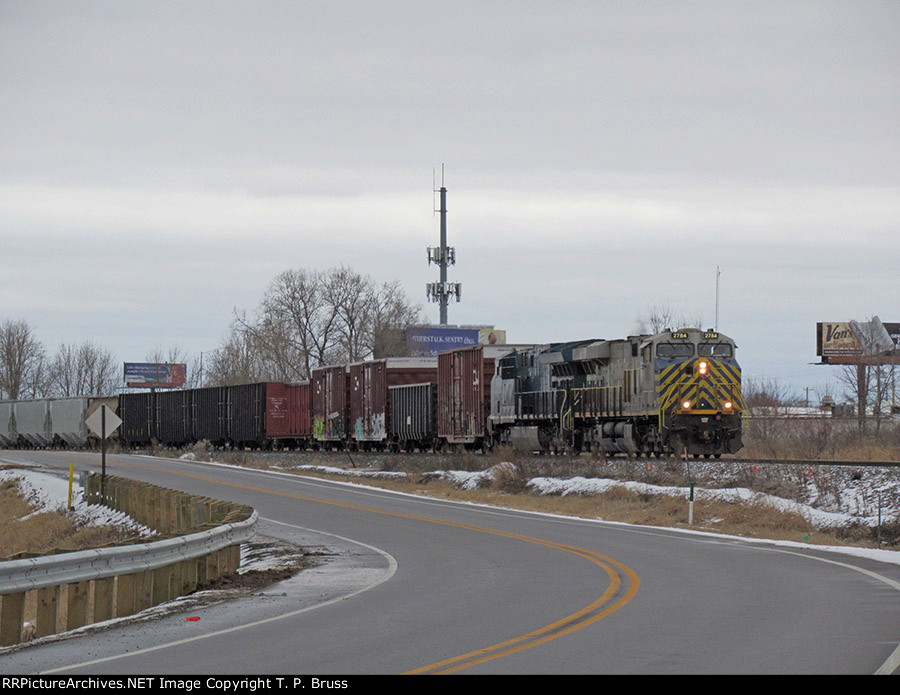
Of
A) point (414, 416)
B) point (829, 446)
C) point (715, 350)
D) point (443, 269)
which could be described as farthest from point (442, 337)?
point (715, 350)

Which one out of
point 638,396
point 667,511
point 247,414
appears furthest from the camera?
point 247,414

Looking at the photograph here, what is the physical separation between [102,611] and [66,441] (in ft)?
230

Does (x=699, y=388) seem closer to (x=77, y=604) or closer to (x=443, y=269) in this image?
(x=77, y=604)

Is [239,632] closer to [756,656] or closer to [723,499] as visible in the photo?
[756,656]

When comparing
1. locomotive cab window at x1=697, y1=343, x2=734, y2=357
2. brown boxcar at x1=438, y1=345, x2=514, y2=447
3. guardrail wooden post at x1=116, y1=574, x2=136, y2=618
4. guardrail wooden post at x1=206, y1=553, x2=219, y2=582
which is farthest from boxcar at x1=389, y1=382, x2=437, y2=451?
guardrail wooden post at x1=116, y1=574, x2=136, y2=618

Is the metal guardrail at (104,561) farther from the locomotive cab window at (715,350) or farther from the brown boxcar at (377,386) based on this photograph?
the brown boxcar at (377,386)

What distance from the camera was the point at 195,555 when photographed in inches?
569

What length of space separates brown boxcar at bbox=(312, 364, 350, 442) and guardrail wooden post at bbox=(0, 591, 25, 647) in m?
45.1

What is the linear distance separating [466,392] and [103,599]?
33.1 metres

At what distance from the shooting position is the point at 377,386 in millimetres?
52938

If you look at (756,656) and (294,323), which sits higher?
(294,323)

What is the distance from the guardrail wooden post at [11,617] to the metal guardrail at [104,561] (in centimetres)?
16

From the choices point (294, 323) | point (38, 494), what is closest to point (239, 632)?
point (38, 494)
